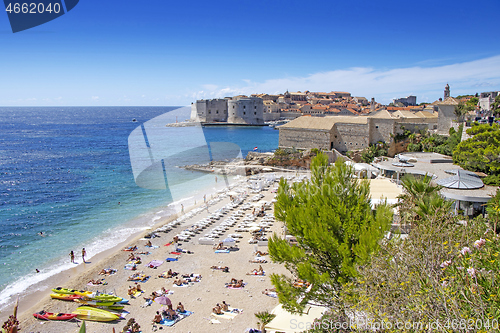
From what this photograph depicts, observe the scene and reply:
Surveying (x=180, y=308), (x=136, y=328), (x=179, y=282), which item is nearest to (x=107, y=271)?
(x=179, y=282)

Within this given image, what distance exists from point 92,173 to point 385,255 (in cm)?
2835

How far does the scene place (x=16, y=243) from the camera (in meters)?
13.7

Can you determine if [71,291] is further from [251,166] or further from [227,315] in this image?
[251,166]

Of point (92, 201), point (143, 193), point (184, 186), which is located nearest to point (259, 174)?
point (184, 186)

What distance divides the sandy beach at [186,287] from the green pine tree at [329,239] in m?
2.46

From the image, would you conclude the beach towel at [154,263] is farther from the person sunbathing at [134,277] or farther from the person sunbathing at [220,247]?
the person sunbathing at [220,247]

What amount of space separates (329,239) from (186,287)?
5448 mm

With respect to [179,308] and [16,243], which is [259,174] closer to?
[16,243]

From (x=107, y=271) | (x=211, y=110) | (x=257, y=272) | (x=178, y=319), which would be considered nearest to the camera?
(x=178, y=319)

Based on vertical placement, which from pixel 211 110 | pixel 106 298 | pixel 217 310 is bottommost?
pixel 217 310

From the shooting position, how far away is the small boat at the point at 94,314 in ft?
26.4

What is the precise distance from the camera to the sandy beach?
7.87 metres

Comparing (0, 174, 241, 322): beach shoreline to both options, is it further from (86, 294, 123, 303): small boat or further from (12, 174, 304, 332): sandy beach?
(86, 294, 123, 303): small boat

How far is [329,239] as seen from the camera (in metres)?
5.56
